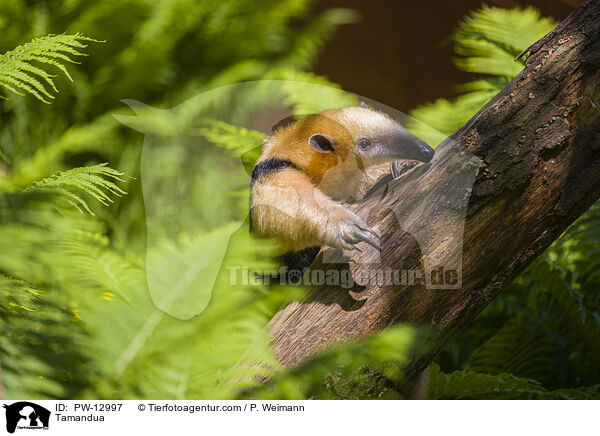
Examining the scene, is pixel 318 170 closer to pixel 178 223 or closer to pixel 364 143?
pixel 364 143

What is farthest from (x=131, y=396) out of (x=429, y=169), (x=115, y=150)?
(x=115, y=150)

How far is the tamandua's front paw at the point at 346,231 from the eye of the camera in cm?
103

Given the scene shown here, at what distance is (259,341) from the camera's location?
0.67 m

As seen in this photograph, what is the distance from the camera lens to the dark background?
1.30 m
